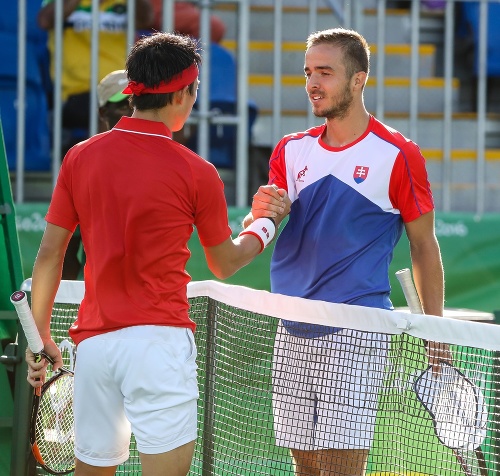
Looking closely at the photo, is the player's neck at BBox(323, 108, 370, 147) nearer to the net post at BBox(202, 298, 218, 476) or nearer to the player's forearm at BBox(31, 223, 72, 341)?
the net post at BBox(202, 298, 218, 476)

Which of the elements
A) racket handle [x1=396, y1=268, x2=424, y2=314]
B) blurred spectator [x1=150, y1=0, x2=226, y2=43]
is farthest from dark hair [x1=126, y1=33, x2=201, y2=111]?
blurred spectator [x1=150, y1=0, x2=226, y2=43]

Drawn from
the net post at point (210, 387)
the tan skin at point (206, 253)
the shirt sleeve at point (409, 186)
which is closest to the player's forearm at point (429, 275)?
the shirt sleeve at point (409, 186)

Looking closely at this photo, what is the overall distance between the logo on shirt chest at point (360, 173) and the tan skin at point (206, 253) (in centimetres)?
43

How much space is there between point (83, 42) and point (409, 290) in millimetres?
4691

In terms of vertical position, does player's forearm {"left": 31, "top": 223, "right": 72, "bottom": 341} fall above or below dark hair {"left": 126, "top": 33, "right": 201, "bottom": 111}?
below

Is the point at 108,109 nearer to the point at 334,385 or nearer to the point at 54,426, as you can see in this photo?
the point at 54,426

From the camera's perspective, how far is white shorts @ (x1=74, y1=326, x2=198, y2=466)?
3248 mm

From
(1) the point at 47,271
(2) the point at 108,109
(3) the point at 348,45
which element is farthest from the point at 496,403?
(2) the point at 108,109

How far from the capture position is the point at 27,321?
3.45 meters

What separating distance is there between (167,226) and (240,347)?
80 centimetres

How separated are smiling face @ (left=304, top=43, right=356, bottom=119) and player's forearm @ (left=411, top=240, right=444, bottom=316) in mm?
571

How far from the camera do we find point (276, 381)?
3791 mm

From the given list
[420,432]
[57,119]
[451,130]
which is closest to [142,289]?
[420,432]

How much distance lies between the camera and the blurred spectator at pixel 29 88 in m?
7.52
